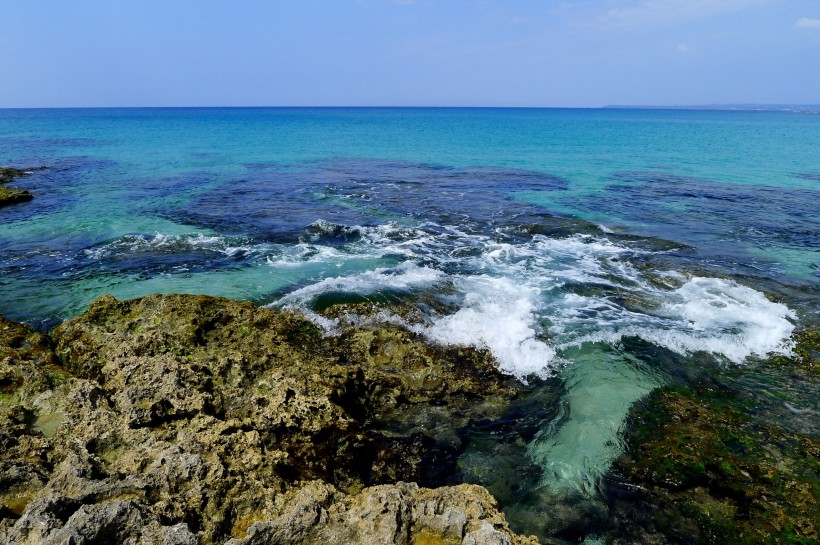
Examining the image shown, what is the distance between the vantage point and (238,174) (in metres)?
34.9

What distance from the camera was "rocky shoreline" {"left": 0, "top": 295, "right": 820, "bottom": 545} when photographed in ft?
15.4

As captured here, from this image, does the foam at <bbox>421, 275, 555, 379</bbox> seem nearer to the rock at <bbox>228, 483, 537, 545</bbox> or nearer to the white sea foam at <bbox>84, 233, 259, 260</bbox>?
the rock at <bbox>228, 483, 537, 545</bbox>

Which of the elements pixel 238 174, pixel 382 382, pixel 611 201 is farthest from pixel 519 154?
pixel 382 382

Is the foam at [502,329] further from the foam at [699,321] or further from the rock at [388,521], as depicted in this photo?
the rock at [388,521]

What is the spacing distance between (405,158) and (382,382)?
3742 cm

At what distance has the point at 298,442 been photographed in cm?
695

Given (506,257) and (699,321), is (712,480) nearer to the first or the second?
(699,321)

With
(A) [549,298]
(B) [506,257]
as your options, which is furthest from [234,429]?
(B) [506,257]

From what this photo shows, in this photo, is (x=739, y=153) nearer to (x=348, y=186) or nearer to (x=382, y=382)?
(x=348, y=186)

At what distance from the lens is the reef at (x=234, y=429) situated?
15.1ft

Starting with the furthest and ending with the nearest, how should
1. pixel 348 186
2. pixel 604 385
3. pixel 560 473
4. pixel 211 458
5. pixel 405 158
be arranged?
pixel 405 158 → pixel 348 186 → pixel 604 385 → pixel 560 473 → pixel 211 458

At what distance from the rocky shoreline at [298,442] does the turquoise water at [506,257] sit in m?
0.85

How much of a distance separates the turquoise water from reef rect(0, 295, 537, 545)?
1361 mm

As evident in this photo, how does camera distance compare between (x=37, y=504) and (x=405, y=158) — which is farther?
(x=405, y=158)
